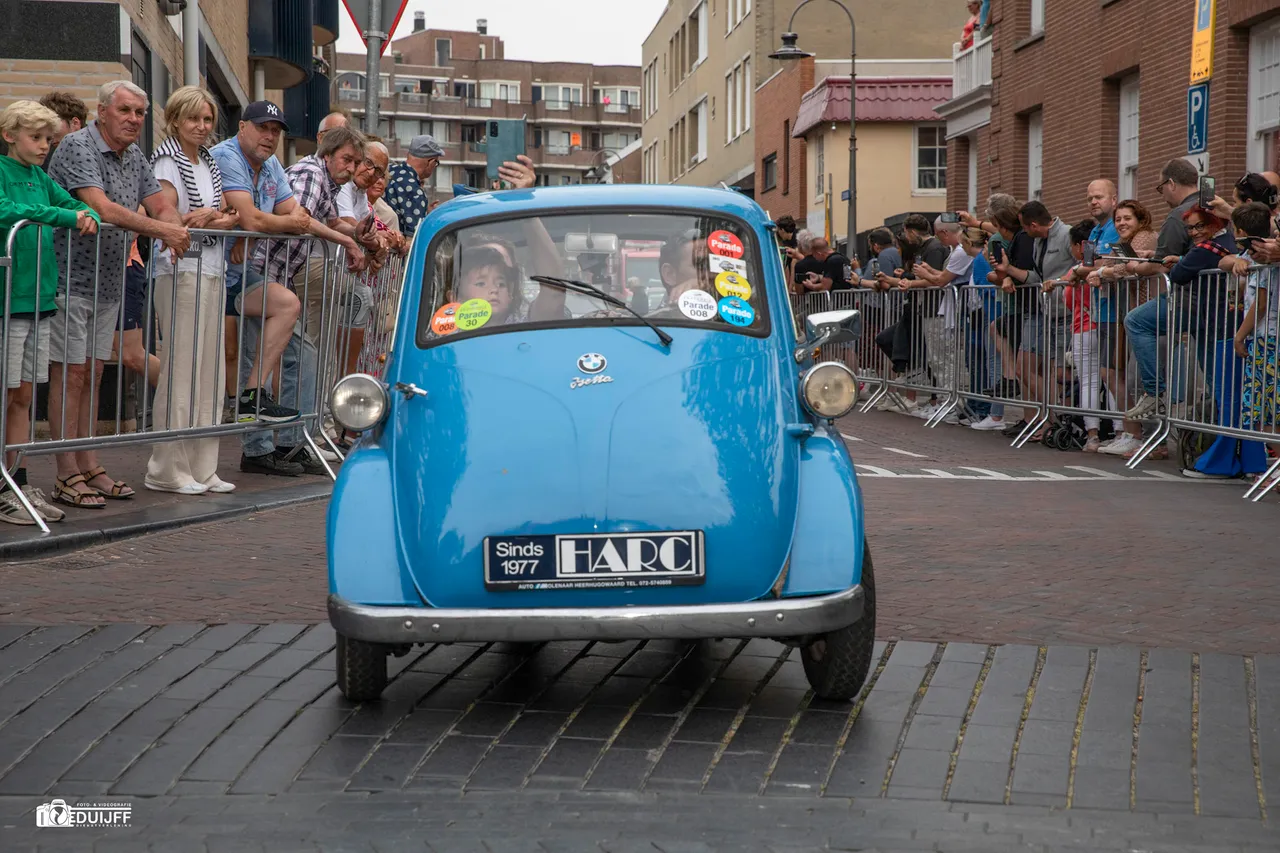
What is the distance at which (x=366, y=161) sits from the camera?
37.0 ft

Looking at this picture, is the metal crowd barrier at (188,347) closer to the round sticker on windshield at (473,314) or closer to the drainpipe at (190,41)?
the round sticker on windshield at (473,314)

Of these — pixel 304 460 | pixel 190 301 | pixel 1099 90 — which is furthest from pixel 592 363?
pixel 1099 90

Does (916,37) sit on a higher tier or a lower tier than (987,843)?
higher

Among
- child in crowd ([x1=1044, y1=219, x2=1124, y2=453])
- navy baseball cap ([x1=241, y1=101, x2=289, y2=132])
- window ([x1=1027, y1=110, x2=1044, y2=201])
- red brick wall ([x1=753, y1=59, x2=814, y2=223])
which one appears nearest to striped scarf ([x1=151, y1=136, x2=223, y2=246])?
navy baseball cap ([x1=241, y1=101, x2=289, y2=132])

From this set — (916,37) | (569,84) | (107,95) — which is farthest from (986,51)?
(569,84)

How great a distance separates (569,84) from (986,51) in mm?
95653

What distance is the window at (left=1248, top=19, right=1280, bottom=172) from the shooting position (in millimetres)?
19047

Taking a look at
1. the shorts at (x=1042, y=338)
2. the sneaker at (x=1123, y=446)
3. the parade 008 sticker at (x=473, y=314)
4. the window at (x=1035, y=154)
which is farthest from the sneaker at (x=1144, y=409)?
the window at (x=1035, y=154)

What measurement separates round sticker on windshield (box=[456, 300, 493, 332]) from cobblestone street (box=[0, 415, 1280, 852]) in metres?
1.16

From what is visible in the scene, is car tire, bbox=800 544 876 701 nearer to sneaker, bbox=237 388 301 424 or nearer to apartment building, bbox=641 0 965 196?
sneaker, bbox=237 388 301 424

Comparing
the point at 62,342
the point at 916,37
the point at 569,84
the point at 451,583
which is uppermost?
the point at 569,84

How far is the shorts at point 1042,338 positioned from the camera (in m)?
14.4

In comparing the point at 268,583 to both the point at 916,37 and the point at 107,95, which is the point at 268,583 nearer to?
the point at 107,95

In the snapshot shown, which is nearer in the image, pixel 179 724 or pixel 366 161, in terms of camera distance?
pixel 179 724
